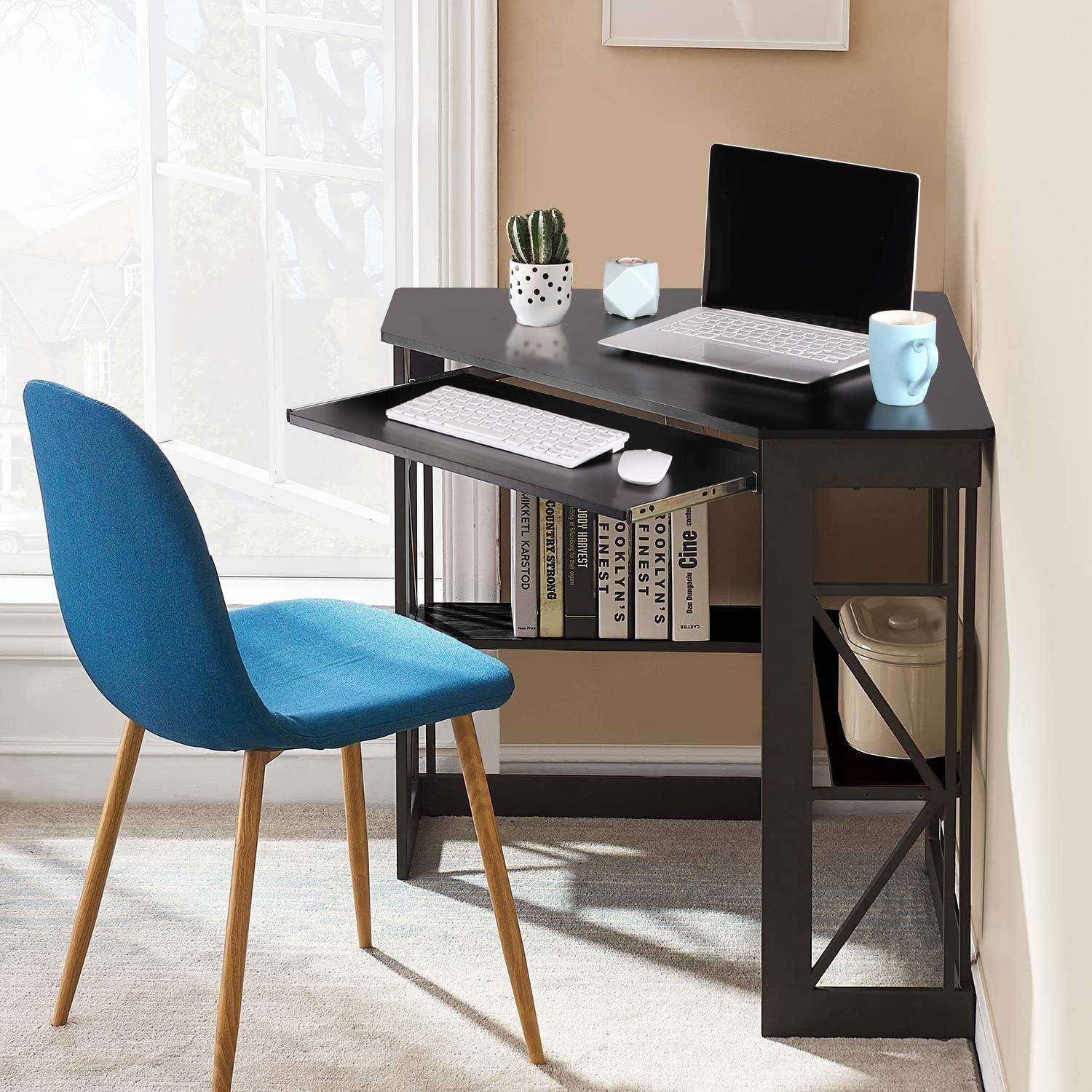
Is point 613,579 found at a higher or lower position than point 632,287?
lower

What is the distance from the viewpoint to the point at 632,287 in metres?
2.17

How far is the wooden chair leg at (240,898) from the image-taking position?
1678mm

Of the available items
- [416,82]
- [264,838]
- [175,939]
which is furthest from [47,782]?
[416,82]

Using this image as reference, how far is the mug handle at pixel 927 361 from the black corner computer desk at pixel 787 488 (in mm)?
26

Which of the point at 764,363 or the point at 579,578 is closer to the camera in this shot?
the point at 764,363

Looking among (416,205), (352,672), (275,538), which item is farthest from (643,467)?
(275,538)

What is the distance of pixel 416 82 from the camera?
243 centimetres

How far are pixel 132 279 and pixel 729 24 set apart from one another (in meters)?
1.14

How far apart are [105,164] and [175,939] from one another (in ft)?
4.45

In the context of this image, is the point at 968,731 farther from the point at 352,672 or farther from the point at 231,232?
the point at 231,232

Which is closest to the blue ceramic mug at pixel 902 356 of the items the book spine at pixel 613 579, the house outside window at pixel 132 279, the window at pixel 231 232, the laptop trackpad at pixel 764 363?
the laptop trackpad at pixel 764 363

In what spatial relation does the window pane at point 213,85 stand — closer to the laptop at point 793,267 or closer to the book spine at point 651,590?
the laptop at point 793,267

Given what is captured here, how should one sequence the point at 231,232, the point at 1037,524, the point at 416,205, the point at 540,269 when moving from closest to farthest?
the point at 1037,524 → the point at 540,269 → the point at 416,205 → the point at 231,232

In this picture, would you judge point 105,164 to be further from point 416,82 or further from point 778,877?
point 778,877
